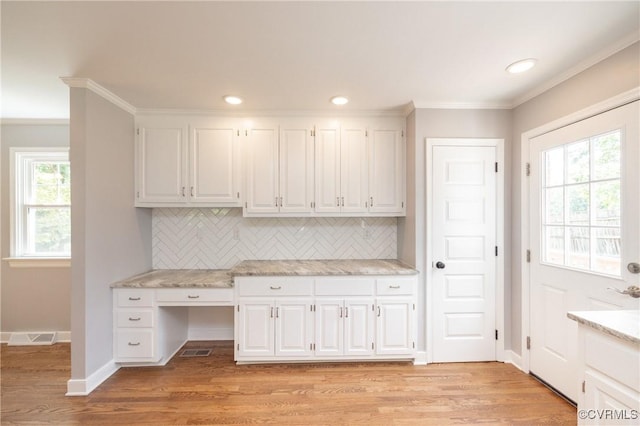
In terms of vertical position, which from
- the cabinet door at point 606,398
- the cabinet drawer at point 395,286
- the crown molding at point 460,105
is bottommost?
the cabinet door at point 606,398

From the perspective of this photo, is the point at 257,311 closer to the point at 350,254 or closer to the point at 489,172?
the point at 350,254

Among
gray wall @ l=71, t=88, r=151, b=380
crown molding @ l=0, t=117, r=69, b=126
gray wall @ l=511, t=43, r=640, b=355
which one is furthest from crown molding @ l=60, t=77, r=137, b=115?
gray wall @ l=511, t=43, r=640, b=355

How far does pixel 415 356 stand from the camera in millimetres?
2609

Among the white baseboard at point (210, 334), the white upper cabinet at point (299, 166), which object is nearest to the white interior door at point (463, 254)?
the white upper cabinet at point (299, 166)

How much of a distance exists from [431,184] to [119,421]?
9.83 ft

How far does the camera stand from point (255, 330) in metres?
2.58

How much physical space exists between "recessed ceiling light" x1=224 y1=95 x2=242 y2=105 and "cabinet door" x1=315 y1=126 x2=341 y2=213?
80 centimetres

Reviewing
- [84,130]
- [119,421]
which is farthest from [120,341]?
[84,130]

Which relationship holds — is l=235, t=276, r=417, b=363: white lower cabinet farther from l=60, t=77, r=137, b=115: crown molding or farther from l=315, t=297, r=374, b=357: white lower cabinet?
l=60, t=77, r=137, b=115: crown molding

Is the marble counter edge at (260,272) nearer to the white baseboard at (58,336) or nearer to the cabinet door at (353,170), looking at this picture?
the cabinet door at (353,170)

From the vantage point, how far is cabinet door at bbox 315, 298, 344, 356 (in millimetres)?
2588

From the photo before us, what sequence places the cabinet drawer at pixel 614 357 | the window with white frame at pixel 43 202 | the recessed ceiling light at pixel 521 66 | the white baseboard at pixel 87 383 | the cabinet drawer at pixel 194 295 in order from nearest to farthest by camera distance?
the cabinet drawer at pixel 614 357
the recessed ceiling light at pixel 521 66
the white baseboard at pixel 87 383
the cabinet drawer at pixel 194 295
the window with white frame at pixel 43 202

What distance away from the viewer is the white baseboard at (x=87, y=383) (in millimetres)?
2168

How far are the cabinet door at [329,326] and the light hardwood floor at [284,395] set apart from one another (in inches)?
7.1
